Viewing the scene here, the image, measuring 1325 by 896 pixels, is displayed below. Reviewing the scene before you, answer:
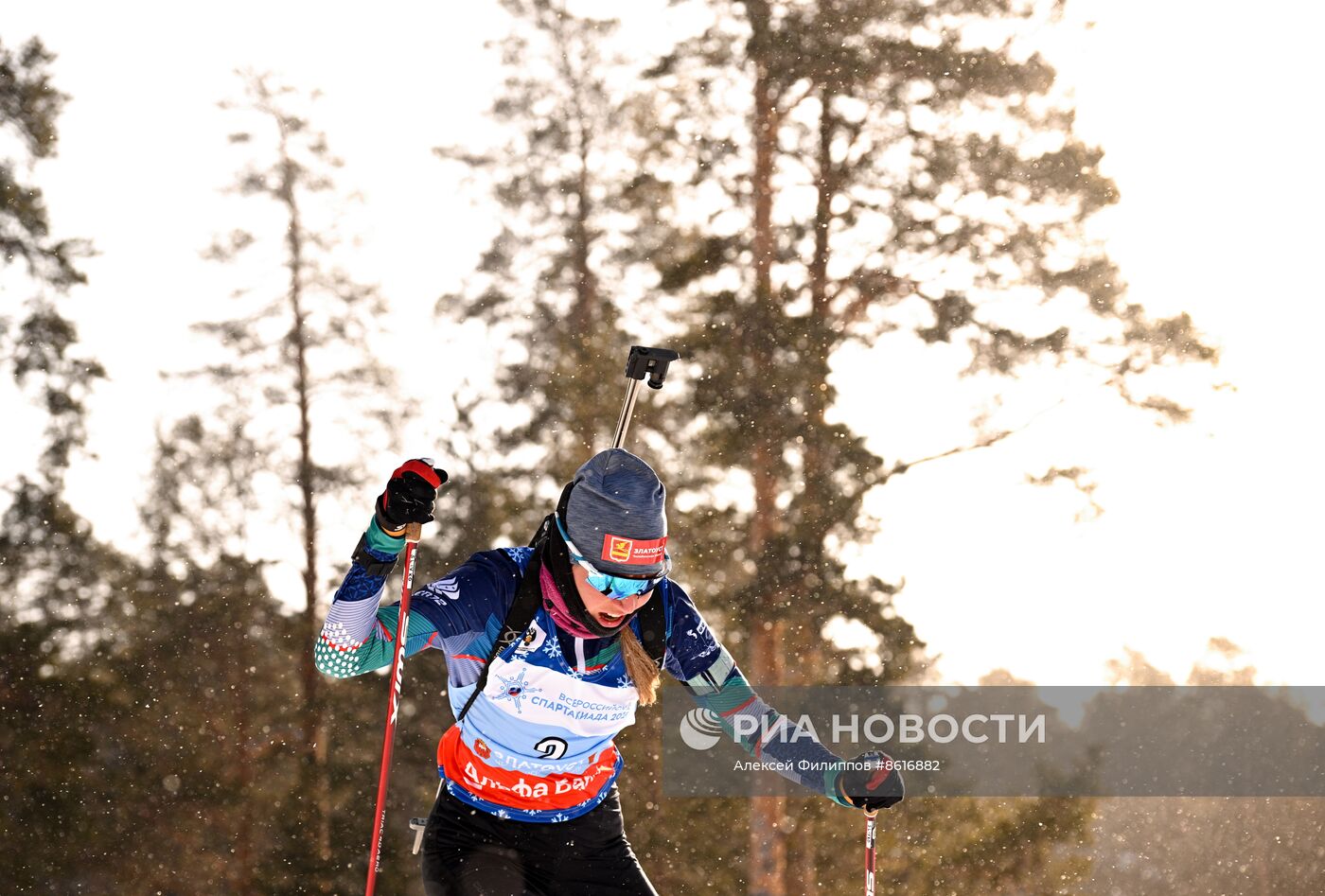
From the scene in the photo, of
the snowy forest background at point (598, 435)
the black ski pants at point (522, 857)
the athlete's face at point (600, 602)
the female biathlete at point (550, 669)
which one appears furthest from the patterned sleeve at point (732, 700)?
the snowy forest background at point (598, 435)

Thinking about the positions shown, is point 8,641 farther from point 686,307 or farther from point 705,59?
point 705,59

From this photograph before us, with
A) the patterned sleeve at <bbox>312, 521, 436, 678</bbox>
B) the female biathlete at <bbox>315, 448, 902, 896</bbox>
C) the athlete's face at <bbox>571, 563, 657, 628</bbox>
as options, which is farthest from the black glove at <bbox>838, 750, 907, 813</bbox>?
the patterned sleeve at <bbox>312, 521, 436, 678</bbox>

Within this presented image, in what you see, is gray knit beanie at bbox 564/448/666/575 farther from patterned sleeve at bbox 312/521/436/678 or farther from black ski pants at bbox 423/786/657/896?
black ski pants at bbox 423/786/657/896

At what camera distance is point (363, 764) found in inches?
588

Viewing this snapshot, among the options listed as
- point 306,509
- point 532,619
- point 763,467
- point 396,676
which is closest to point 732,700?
point 532,619

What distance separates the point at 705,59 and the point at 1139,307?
5667mm

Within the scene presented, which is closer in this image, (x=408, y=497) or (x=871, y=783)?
(x=408, y=497)

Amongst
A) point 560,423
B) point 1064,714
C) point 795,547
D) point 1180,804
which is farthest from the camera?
point 1180,804

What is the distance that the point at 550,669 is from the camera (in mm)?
3551

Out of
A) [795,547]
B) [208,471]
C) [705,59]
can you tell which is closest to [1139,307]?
[795,547]

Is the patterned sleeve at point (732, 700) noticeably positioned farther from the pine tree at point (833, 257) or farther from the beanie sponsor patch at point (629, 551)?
the pine tree at point (833, 257)

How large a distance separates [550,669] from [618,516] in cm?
50

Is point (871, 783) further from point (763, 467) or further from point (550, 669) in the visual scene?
point (763, 467)

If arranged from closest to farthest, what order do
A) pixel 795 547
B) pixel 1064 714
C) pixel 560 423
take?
1. pixel 795 547
2. pixel 560 423
3. pixel 1064 714
